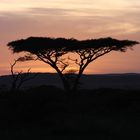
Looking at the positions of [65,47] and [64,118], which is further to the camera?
[65,47]

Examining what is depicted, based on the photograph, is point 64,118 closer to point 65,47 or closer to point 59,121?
point 59,121

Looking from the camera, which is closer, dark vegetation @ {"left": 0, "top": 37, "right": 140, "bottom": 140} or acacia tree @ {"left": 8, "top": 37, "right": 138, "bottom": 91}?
dark vegetation @ {"left": 0, "top": 37, "right": 140, "bottom": 140}

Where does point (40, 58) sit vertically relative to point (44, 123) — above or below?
above

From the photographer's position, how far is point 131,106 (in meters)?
33.5

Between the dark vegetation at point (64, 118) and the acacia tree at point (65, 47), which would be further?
the acacia tree at point (65, 47)

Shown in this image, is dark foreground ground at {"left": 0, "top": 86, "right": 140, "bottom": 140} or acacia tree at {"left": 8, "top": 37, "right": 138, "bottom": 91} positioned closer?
dark foreground ground at {"left": 0, "top": 86, "right": 140, "bottom": 140}

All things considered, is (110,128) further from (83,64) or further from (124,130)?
(83,64)

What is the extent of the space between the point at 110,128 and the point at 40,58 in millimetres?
37061

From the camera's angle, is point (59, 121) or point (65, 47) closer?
point (59, 121)

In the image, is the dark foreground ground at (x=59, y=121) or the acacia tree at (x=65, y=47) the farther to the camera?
the acacia tree at (x=65, y=47)

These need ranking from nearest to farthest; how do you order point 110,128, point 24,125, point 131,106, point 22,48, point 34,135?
point 34,135, point 110,128, point 24,125, point 131,106, point 22,48

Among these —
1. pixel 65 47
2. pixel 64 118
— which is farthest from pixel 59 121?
pixel 65 47

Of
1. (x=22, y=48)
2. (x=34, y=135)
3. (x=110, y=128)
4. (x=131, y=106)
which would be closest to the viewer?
(x=34, y=135)

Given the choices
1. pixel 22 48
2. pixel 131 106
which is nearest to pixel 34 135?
pixel 131 106
